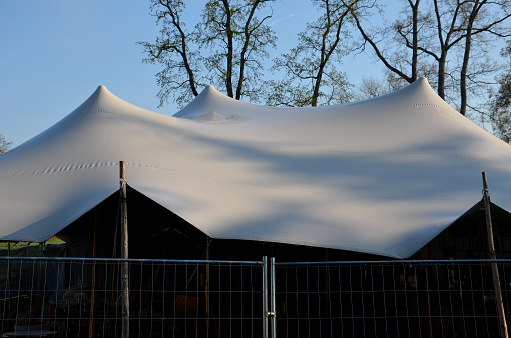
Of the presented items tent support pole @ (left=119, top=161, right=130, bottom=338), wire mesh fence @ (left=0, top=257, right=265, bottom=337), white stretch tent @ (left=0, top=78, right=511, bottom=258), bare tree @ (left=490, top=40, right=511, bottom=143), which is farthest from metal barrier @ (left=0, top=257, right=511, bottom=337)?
bare tree @ (left=490, top=40, right=511, bottom=143)

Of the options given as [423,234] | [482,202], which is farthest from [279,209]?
[482,202]

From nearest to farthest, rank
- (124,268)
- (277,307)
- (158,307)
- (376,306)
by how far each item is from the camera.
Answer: (124,268)
(277,307)
(376,306)
(158,307)

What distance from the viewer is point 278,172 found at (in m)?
7.55

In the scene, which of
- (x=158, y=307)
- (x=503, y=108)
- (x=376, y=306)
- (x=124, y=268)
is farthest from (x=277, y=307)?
(x=503, y=108)

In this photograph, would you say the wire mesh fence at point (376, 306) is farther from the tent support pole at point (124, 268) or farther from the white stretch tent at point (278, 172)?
the tent support pole at point (124, 268)

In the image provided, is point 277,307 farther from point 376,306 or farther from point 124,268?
A: point 124,268

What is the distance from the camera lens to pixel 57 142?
757 centimetres

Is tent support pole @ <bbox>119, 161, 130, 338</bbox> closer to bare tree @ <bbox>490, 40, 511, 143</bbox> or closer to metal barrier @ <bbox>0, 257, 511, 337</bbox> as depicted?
metal barrier @ <bbox>0, 257, 511, 337</bbox>

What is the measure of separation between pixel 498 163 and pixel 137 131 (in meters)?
4.96

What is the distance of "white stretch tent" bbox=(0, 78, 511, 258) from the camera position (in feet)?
20.6

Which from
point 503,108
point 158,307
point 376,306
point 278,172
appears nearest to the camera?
point 278,172

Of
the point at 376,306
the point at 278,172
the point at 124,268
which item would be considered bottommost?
the point at 376,306

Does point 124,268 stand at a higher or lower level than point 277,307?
higher

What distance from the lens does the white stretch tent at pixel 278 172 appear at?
6285 mm
